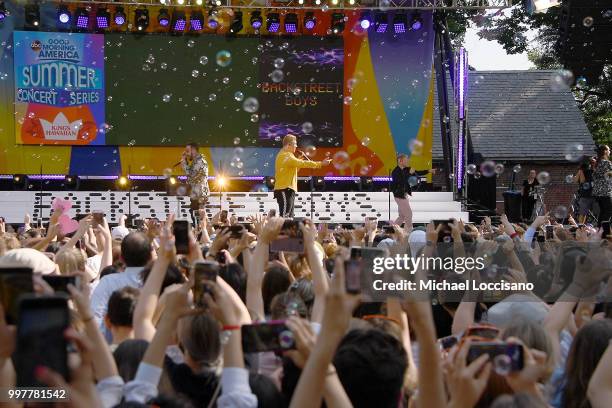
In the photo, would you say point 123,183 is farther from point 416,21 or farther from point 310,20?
point 416,21

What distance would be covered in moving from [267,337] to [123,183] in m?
15.7

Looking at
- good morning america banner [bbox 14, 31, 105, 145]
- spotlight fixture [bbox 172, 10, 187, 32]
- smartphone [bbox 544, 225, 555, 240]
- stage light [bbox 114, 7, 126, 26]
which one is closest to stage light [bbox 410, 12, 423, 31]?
spotlight fixture [bbox 172, 10, 187, 32]

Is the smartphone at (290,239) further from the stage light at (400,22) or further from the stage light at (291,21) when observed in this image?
the stage light at (400,22)

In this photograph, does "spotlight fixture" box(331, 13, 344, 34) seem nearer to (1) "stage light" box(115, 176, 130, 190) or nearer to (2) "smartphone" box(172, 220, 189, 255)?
(1) "stage light" box(115, 176, 130, 190)

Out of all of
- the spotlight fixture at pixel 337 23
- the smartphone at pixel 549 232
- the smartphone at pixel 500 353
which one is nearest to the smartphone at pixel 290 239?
the smartphone at pixel 500 353

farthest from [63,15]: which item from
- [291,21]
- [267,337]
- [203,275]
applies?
[267,337]

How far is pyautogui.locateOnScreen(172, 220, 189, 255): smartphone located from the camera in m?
3.77

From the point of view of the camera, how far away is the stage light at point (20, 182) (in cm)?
1753

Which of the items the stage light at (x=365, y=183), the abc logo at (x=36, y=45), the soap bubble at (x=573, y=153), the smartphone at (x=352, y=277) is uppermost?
the abc logo at (x=36, y=45)

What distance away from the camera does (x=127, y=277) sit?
4660 mm

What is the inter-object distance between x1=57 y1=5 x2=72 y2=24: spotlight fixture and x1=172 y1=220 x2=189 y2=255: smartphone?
14308 millimetres

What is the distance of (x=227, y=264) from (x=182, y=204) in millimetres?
12744

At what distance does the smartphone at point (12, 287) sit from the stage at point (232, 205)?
1422 cm

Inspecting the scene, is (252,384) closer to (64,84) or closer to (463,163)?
(463,163)
